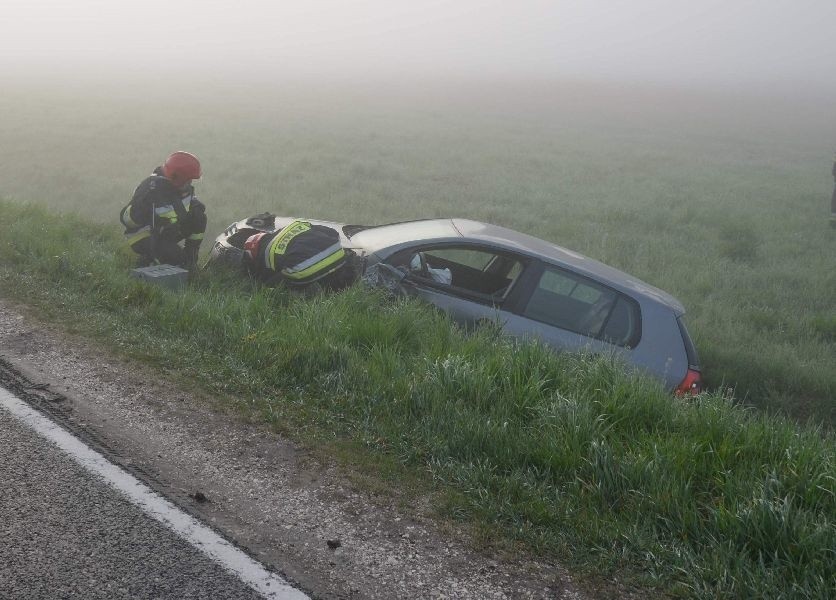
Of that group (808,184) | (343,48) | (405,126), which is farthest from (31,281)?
(343,48)

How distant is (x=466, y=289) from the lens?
286 inches

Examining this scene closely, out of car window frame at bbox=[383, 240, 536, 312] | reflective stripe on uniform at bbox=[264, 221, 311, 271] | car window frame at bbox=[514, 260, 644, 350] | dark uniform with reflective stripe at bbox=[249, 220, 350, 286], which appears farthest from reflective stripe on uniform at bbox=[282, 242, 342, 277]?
car window frame at bbox=[514, 260, 644, 350]

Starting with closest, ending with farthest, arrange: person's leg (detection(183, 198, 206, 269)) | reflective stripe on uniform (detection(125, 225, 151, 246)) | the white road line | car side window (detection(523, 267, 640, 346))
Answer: the white road line → car side window (detection(523, 267, 640, 346)) → reflective stripe on uniform (detection(125, 225, 151, 246)) → person's leg (detection(183, 198, 206, 269))

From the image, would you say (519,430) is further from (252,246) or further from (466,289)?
(252,246)

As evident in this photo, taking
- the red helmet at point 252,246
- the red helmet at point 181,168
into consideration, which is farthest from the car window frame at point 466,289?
the red helmet at point 181,168

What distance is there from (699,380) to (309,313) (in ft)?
9.92

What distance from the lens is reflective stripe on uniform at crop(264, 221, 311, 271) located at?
7629 mm

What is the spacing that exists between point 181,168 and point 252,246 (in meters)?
1.00

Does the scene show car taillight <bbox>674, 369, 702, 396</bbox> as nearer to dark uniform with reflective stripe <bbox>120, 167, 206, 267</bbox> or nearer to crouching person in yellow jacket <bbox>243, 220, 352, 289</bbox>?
crouching person in yellow jacket <bbox>243, 220, 352, 289</bbox>

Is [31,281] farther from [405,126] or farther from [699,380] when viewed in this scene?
[405,126]

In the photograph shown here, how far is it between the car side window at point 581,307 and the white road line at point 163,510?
11.9 ft

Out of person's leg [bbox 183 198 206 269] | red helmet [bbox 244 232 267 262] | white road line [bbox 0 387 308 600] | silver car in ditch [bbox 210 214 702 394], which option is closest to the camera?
white road line [bbox 0 387 308 600]

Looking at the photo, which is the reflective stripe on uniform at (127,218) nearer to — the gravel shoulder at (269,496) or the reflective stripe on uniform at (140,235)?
the reflective stripe on uniform at (140,235)

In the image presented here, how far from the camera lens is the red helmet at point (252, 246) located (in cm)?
803
